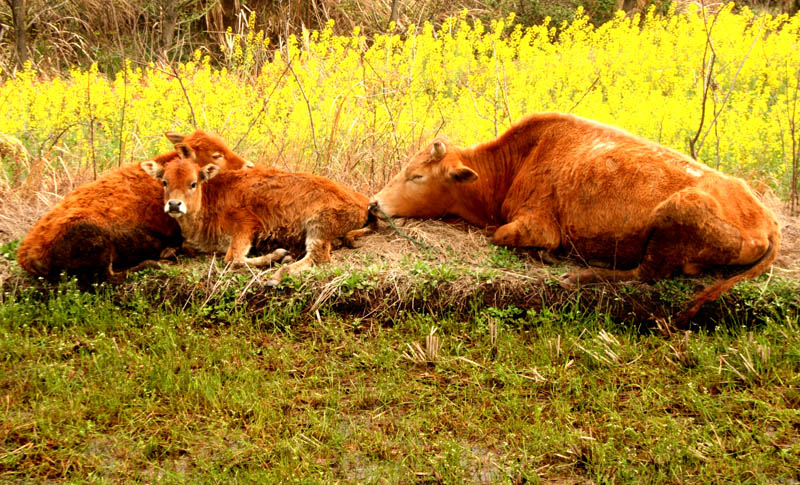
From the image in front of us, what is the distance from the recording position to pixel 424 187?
24.8ft

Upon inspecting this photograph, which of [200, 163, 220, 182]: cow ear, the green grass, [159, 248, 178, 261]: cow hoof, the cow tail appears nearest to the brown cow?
[200, 163, 220, 182]: cow ear

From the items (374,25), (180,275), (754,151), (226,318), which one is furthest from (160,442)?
(374,25)

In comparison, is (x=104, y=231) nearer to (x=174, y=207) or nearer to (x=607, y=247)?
(x=174, y=207)

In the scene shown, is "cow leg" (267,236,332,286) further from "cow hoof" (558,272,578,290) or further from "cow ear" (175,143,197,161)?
"cow hoof" (558,272,578,290)

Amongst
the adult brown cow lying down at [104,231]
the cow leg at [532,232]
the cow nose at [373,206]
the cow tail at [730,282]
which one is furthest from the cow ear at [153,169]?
the cow tail at [730,282]

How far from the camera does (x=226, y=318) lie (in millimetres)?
6215

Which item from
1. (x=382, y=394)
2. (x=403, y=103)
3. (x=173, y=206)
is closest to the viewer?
(x=382, y=394)

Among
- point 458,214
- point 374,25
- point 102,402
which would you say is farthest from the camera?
point 374,25

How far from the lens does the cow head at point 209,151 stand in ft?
24.2

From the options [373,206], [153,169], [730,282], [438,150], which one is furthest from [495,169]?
[153,169]

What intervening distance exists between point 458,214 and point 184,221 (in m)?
2.61

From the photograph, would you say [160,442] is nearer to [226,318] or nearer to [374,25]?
[226,318]

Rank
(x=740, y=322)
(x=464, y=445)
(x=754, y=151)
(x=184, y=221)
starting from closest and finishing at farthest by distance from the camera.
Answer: (x=464, y=445) → (x=740, y=322) → (x=184, y=221) → (x=754, y=151)

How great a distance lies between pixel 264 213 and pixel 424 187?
1.54 m
